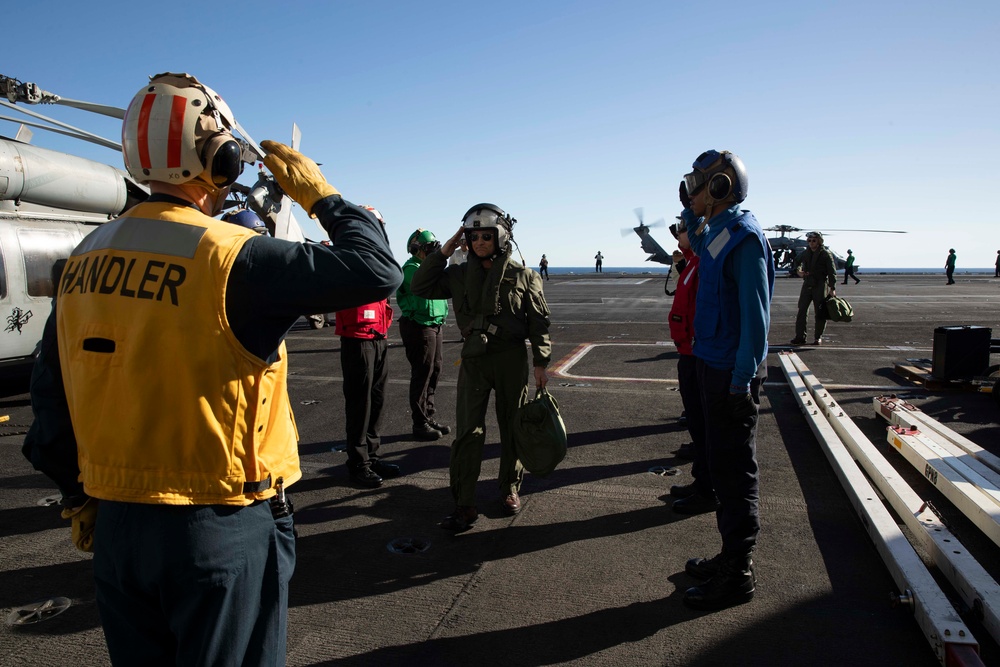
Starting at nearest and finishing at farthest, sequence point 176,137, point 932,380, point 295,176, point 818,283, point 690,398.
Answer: point 176,137
point 295,176
point 690,398
point 932,380
point 818,283

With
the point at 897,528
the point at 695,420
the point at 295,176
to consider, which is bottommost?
the point at 897,528

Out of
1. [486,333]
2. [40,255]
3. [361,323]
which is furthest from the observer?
[40,255]

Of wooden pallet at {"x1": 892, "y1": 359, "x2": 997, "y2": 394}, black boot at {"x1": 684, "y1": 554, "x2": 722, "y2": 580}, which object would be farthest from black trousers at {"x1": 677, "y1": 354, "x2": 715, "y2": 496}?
wooden pallet at {"x1": 892, "y1": 359, "x2": 997, "y2": 394}

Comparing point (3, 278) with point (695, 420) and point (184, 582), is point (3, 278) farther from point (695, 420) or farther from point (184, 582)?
point (184, 582)

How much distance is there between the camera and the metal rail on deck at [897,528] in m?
2.75

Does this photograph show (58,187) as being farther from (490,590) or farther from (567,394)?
(490,590)

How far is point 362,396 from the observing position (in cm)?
554

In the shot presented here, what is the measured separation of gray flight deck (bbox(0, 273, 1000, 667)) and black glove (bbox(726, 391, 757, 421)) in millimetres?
1002

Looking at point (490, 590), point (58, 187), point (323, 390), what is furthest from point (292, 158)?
point (58, 187)

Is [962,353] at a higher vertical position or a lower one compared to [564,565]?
higher

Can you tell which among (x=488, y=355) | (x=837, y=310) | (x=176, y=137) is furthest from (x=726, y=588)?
(x=837, y=310)

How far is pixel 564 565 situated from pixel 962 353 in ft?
23.6

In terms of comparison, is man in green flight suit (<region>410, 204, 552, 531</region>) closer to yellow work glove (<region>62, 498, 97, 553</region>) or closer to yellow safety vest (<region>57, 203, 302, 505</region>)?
yellow work glove (<region>62, 498, 97, 553</region>)

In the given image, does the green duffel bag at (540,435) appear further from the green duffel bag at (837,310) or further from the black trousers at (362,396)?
the green duffel bag at (837,310)
